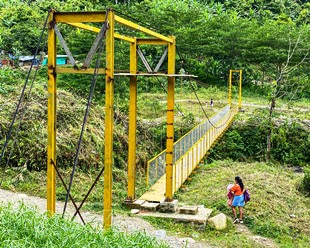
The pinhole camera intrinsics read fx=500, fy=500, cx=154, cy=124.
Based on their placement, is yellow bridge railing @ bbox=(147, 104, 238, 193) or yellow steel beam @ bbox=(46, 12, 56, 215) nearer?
yellow steel beam @ bbox=(46, 12, 56, 215)

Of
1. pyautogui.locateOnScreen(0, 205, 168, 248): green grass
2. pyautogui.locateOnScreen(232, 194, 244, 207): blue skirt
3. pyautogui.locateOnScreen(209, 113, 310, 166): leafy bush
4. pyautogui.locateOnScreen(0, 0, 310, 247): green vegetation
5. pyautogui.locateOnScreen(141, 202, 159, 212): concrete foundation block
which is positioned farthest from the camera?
pyautogui.locateOnScreen(209, 113, 310, 166): leafy bush

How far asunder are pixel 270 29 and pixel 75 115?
16301mm

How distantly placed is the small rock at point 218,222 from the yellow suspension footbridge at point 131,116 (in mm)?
1015

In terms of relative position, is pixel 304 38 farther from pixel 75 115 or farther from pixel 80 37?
pixel 75 115

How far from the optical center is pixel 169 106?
A: 9.62 m

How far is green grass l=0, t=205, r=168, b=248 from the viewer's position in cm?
472

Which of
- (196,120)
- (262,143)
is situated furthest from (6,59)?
(262,143)

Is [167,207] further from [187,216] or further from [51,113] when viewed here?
[51,113]

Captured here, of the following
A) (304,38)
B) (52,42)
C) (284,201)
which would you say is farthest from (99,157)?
(304,38)

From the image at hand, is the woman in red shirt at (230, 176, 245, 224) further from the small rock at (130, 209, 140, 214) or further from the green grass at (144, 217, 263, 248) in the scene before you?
the small rock at (130, 209, 140, 214)

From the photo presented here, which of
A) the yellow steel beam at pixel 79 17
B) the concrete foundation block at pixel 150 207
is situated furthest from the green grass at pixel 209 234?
the yellow steel beam at pixel 79 17

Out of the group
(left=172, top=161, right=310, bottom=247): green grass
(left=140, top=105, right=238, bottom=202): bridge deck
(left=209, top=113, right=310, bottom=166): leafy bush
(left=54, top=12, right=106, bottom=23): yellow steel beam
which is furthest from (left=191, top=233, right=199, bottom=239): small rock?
(left=209, top=113, right=310, bottom=166): leafy bush

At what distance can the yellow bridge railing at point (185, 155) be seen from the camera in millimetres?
10742

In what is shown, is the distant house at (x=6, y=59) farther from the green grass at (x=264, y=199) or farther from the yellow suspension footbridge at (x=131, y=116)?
the green grass at (x=264, y=199)
